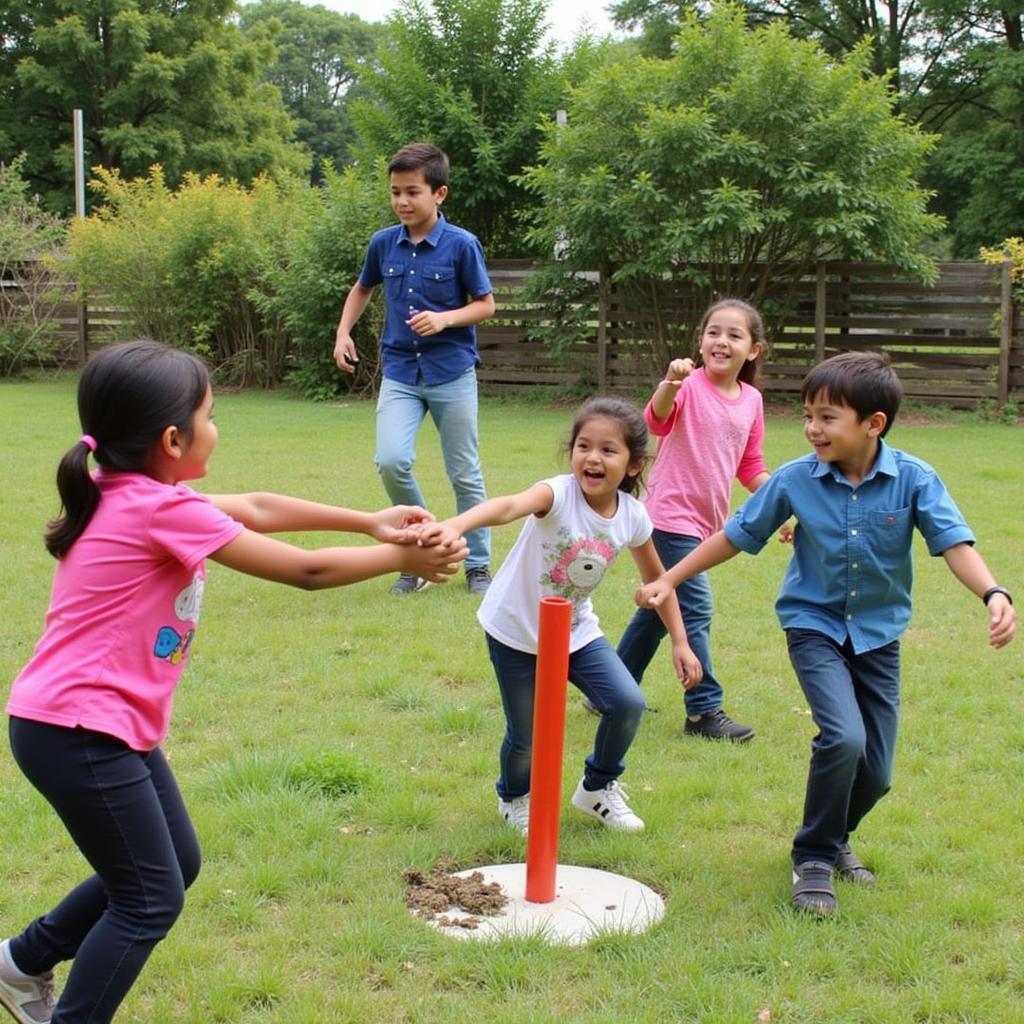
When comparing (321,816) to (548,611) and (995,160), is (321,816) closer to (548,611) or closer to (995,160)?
(548,611)

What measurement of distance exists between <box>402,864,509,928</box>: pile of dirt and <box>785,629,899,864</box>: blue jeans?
89 centimetres

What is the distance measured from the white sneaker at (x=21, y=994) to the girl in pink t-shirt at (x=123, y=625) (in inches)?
9.8

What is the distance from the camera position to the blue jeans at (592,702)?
13.1 feet

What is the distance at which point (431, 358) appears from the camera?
724 cm

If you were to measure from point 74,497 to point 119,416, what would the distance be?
19cm

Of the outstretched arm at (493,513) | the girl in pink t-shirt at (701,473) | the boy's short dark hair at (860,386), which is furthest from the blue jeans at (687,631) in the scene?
the boy's short dark hair at (860,386)

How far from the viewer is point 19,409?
56.4 ft

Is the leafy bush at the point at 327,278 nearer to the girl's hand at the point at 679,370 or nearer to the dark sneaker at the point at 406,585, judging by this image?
the dark sneaker at the point at 406,585

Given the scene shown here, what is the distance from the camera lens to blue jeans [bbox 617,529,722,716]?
16.4 ft

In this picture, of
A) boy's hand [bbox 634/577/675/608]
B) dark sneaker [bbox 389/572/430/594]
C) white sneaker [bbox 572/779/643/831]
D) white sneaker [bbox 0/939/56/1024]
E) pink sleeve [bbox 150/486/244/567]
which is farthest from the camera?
dark sneaker [bbox 389/572/430/594]

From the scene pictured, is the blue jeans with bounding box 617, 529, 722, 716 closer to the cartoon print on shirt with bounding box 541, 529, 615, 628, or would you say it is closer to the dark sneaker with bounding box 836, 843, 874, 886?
the cartoon print on shirt with bounding box 541, 529, 615, 628

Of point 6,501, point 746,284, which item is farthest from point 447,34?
point 6,501

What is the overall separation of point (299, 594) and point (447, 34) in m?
15.5

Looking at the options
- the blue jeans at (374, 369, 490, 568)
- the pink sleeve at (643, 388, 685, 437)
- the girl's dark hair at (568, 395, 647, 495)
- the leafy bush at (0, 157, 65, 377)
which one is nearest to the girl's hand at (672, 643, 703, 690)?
the girl's dark hair at (568, 395, 647, 495)
